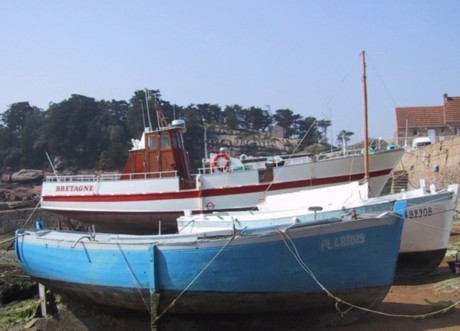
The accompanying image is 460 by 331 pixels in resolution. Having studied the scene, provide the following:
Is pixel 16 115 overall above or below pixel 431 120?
above

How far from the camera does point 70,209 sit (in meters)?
19.6

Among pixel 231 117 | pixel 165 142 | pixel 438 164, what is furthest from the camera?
pixel 231 117

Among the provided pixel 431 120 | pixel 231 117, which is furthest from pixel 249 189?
pixel 231 117

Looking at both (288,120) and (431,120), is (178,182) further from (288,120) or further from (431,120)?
(288,120)

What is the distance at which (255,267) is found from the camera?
7.18 metres

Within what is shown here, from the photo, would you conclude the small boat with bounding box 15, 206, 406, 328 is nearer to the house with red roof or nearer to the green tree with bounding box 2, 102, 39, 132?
the house with red roof

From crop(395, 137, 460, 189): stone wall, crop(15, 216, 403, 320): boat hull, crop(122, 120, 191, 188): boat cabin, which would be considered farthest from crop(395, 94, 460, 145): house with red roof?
crop(15, 216, 403, 320): boat hull

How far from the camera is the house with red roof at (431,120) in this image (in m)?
44.3

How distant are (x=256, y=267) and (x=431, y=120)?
1666 inches

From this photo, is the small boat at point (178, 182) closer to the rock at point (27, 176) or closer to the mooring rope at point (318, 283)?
the mooring rope at point (318, 283)

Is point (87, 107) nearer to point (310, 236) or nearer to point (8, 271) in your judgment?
point (8, 271)

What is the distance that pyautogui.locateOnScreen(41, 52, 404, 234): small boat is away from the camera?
17.1 m

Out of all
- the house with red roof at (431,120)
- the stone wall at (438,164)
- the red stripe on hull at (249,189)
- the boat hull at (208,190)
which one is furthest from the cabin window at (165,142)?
the house with red roof at (431,120)

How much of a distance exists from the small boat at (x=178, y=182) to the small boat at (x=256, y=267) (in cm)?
879
